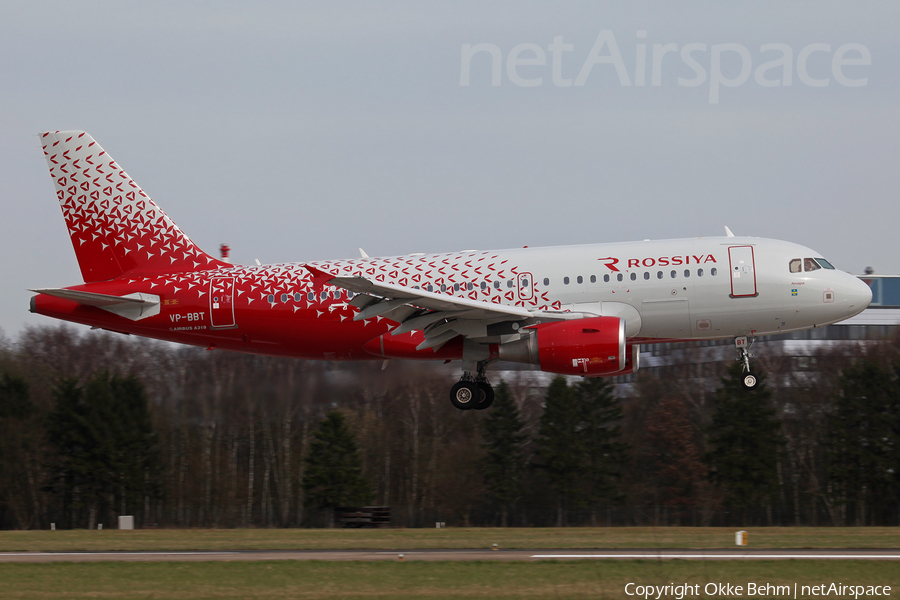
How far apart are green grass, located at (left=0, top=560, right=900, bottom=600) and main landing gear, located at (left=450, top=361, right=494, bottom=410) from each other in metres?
8.32

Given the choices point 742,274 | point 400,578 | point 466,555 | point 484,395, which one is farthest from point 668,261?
point 400,578

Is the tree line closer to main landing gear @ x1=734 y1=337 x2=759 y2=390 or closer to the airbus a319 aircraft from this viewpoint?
the airbus a319 aircraft

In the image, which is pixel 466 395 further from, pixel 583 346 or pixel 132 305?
pixel 132 305

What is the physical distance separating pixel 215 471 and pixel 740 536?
4360 cm

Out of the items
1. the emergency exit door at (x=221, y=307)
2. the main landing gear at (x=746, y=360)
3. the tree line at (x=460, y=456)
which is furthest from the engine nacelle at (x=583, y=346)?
the tree line at (x=460, y=456)

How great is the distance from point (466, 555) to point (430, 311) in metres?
7.19

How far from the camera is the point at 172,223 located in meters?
33.6

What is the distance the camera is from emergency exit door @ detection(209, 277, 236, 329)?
1216 inches

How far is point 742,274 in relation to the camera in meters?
28.8

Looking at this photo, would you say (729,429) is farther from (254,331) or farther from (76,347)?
(76,347)

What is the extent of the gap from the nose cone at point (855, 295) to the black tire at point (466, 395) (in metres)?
10.8

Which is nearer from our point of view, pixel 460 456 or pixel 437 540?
pixel 437 540

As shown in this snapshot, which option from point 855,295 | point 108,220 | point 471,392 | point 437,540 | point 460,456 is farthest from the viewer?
point 460,456

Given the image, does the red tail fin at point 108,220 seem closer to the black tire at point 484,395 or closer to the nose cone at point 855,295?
the black tire at point 484,395
